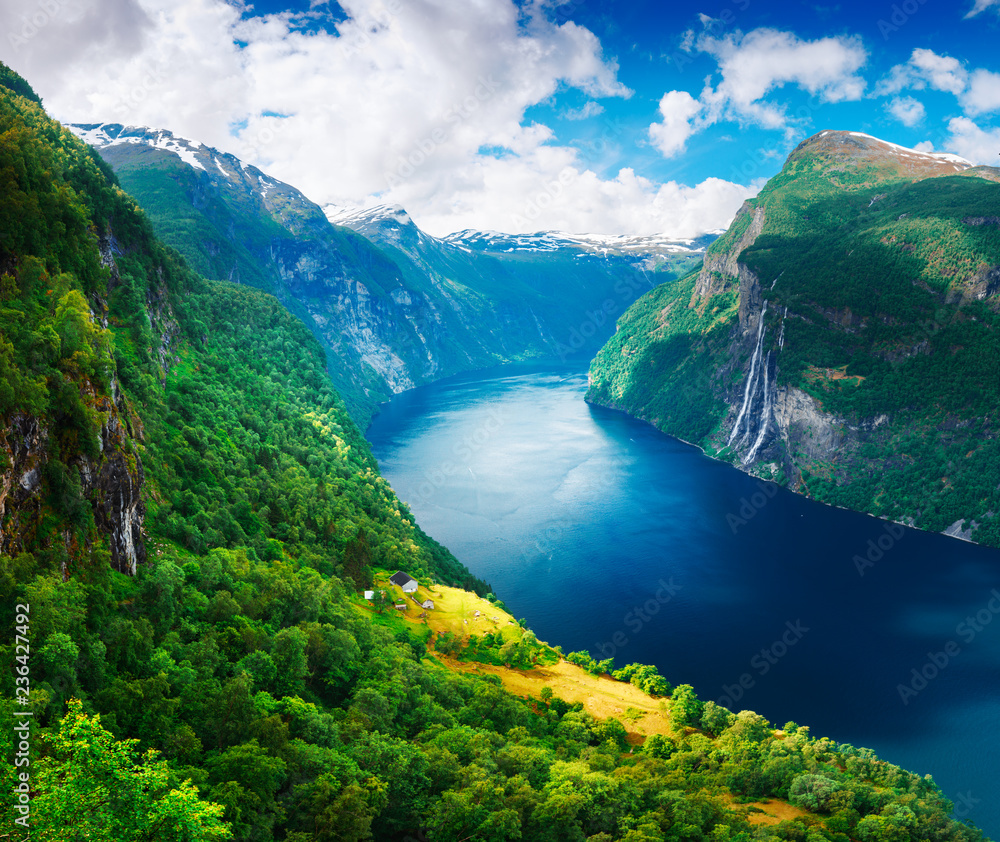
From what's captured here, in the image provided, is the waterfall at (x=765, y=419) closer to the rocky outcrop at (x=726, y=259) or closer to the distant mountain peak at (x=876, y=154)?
the rocky outcrop at (x=726, y=259)

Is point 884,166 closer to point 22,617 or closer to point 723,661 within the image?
point 723,661

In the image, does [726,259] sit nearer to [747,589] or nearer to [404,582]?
[747,589]

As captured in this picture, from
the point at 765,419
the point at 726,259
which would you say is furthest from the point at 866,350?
the point at 726,259

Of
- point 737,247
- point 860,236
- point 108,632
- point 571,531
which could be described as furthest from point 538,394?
point 108,632

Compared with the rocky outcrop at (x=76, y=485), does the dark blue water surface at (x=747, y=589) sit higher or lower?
lower

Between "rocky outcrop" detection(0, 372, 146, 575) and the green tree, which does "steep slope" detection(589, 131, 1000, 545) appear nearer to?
"rocky outcrop" detection(0, 372, 146, 575)

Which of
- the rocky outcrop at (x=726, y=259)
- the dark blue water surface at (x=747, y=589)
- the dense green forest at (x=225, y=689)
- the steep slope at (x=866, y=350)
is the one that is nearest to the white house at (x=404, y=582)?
the dense green forest at (x=225, y=689)
